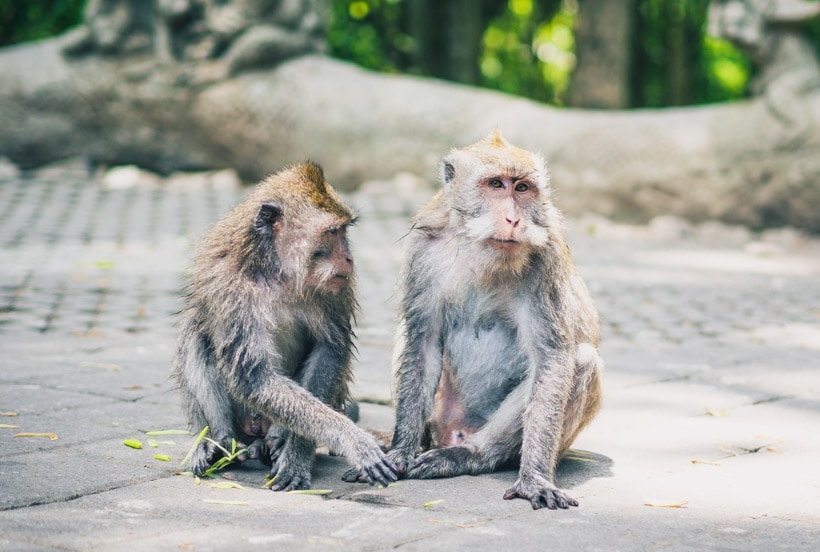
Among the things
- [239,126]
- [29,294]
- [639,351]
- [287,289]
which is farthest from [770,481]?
[239,126]

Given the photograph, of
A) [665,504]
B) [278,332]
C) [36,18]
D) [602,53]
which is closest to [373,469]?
[278,332]

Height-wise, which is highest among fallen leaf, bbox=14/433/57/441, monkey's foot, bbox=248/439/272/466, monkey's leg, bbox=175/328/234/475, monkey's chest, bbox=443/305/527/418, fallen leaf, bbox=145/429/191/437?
monkey's chest, bbox=443/305/527/418

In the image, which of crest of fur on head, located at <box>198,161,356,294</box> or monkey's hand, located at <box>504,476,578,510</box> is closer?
monkey's hand, located at <box>504,476,578,510</box>

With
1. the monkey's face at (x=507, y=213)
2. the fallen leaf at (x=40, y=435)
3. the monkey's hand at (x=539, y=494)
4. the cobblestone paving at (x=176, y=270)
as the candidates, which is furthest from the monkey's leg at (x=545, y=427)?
the cobblestone paving at (x=176, y=270)

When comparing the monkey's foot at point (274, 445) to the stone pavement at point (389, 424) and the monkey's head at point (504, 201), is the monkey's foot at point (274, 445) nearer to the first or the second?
the stone pavement at point (389, 424)

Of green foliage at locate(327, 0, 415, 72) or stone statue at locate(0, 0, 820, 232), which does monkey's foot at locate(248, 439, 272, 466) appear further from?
green foliage at locate(327, 0, 415, 72)

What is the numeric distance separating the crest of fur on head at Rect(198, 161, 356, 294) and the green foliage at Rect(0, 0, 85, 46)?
1411 centimetres

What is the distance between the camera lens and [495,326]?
4777mm

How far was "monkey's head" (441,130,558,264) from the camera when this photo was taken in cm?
440

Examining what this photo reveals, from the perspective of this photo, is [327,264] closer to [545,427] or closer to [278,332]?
[278,332]

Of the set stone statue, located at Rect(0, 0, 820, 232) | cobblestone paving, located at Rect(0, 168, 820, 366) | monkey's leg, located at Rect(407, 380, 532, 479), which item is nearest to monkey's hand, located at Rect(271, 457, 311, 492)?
monkey's leg, located at Rect(407, 380, 532, 479)

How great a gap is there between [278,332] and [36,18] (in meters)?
14.7

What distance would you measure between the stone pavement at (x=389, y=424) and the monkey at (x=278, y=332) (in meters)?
0.17

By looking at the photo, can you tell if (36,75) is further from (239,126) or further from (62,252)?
(62,252)
